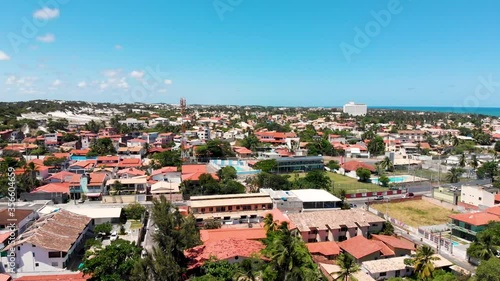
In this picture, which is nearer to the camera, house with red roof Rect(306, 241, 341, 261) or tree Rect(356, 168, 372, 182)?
house with red roof Rect(306, 241, 341, 261)

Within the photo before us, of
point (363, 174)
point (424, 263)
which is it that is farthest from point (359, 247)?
→ point (363, 174)

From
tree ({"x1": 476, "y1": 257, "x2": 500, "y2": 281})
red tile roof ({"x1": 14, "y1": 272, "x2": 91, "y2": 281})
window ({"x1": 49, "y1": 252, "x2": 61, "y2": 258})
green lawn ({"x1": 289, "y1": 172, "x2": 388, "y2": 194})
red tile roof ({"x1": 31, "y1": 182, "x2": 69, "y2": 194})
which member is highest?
tree ({"x1": 476, "y1": 257, "x2": 500, "y2": 281})

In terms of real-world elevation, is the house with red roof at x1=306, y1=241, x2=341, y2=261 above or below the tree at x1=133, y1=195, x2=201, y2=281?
below

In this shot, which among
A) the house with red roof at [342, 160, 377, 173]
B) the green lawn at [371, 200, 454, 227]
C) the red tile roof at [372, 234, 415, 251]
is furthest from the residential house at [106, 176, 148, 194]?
the house with red roof at [342, 160, 377, 173]

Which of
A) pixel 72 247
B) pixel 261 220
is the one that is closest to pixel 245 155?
pixel 261 220

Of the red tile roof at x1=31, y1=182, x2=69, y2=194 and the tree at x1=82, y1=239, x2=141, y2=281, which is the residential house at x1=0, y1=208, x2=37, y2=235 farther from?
the tree at x1=82, y1=239, x2=141, y2=281
